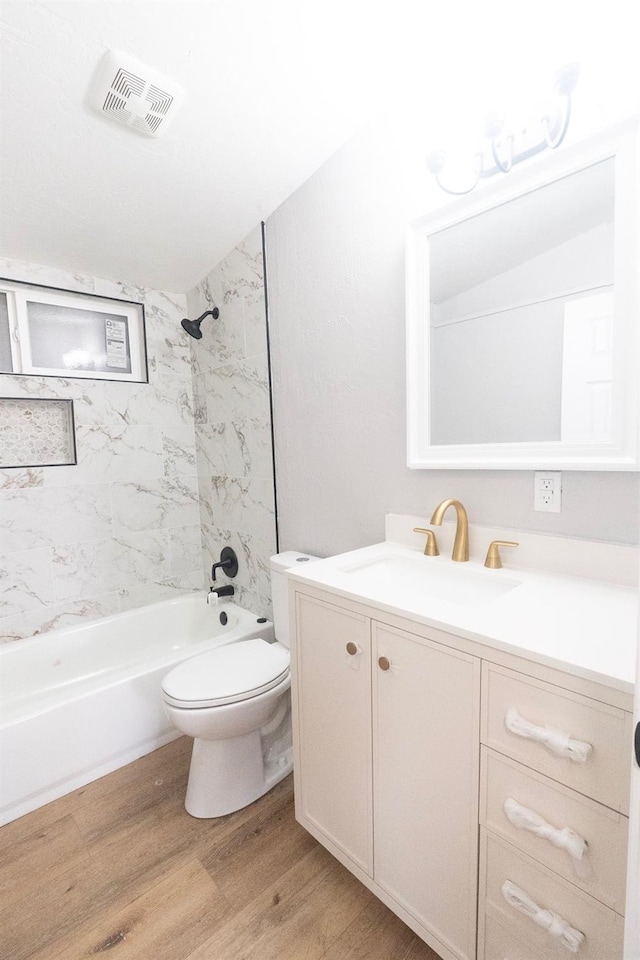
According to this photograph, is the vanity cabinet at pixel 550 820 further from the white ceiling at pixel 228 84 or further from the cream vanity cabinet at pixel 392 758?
the white ceiling at pixel 228 84

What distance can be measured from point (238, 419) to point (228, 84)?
1.33 metres

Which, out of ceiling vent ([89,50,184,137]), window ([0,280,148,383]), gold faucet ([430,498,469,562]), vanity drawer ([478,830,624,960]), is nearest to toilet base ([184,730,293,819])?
vanity drawer ([478,830,624,960])

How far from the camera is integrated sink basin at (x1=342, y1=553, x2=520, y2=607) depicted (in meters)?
1.19

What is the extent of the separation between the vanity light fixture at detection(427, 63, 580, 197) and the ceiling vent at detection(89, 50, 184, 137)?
0.88 m

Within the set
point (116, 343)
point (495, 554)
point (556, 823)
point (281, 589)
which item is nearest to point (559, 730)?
point (556, 823)

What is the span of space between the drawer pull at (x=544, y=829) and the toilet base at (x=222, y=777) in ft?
3.49

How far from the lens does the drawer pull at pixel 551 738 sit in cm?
71

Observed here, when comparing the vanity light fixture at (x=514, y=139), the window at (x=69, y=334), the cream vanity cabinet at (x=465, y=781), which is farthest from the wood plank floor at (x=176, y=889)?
the vanity light fixture at (x=514, y=139)

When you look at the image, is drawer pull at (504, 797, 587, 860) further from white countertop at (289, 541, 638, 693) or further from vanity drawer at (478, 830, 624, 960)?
white countertop at (289, 541, 638, 693)

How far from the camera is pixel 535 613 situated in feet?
3.03

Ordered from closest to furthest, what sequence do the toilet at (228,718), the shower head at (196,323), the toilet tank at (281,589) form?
the toilet at (228,718) → the toilet tank at (281,589) → the shower head at (196,323)

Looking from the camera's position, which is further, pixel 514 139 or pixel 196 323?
pixel 196 323

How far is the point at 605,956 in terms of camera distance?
730 millimetres

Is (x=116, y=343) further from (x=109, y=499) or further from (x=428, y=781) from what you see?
(x=428, y=781)
